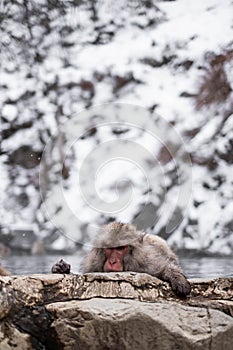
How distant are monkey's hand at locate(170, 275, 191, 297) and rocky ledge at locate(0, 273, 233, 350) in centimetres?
5

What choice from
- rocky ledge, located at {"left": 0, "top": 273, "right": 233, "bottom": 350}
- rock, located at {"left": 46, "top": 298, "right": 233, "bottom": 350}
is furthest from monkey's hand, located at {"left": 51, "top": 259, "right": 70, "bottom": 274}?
rock, located at {"left": 46, "top": 298, "right": 233, "bottom": 350}

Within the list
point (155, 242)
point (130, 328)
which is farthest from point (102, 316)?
point (155, 242)

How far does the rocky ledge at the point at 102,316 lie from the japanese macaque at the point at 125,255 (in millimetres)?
350

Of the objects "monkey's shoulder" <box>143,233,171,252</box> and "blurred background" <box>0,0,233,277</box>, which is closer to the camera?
"monkey's shoulder" <box>143,233,171,252</box>

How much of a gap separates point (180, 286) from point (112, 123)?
2.26 m

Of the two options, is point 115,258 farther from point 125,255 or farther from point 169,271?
point 169,271

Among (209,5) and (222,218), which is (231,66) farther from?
(222,218)

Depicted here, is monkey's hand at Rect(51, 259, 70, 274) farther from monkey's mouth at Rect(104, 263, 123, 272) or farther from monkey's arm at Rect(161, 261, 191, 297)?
monkey's arm at Rect(161, 261, 191, 297)

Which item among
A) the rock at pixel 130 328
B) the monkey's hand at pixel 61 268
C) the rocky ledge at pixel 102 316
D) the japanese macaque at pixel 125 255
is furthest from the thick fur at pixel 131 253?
the rock at pixel 130 328

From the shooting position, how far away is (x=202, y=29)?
19.8 ft

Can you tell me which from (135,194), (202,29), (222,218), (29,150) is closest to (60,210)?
(135,194)

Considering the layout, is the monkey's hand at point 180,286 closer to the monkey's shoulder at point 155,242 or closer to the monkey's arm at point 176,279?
the monkey's arm at point 176,279

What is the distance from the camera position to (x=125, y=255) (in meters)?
4.40

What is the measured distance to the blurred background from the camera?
583 centimetres
